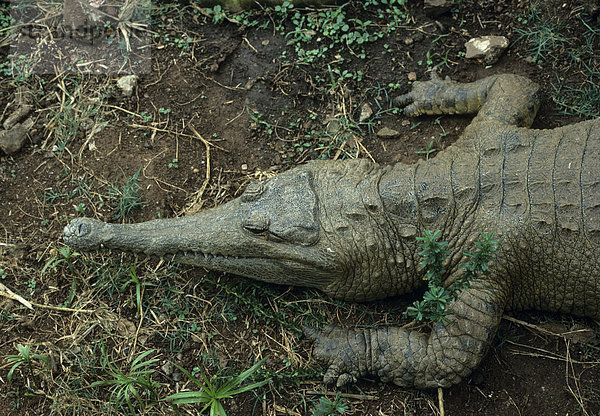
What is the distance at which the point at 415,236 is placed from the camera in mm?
3340

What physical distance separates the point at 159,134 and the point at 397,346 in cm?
227

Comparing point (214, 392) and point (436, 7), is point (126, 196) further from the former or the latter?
point (436, 7)

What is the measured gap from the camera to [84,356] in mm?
3465

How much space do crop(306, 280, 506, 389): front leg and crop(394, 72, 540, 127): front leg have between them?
3.98ft

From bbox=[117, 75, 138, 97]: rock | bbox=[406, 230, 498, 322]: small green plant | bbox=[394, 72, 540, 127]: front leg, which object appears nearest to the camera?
bbox=[406, 230, 498, 322]: small green plant

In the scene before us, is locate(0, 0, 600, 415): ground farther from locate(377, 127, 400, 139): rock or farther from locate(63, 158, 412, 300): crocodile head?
locate(63, 158, 412, 300): crocodile head

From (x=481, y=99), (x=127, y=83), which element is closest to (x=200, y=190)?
(x=127, y=83)

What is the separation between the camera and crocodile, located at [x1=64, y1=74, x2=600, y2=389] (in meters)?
3.23

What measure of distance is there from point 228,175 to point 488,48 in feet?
6.99

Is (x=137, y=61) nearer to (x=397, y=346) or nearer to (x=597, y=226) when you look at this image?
(x=397, y=346)

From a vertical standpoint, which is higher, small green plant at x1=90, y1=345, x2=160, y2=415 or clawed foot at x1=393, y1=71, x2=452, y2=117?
clawed foot at x1=393, y1=71, x2=452, y2=117

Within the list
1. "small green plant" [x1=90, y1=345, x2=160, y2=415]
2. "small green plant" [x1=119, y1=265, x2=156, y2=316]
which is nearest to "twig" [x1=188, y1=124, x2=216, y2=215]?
"small green plant" [x1=119, y1=265, x2=156, y2=316]

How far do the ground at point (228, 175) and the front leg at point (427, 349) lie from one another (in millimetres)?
117

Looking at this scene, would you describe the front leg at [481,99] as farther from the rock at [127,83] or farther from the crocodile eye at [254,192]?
the rock at [127,83]
